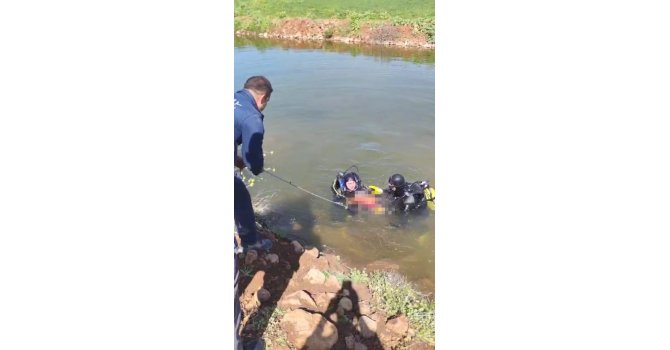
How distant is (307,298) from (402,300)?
0.85 m

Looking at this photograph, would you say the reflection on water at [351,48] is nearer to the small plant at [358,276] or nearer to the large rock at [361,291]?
the small plant at [358,276]

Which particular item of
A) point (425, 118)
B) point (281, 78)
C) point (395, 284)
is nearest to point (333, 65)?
point (281, 78)

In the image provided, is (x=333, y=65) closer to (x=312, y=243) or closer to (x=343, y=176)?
(x=343, y=176)

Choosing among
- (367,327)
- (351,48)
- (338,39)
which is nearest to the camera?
(367,327)

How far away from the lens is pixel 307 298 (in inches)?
145

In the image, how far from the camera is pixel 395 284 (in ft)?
14.3

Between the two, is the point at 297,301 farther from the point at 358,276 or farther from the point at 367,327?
the point at 358,276

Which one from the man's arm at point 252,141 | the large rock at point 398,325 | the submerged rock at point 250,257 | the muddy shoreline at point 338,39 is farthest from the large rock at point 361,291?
the muddy shoreline at point 338,39

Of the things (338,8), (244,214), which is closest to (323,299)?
(244,214)

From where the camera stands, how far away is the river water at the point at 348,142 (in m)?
5.66

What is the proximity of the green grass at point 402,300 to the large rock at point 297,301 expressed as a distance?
0.59 meters

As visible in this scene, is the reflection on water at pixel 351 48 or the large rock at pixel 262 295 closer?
the large rock at pixel 262 295

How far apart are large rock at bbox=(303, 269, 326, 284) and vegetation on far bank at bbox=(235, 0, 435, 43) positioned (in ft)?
63.3

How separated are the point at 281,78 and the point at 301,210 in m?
9.78
